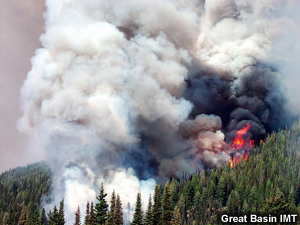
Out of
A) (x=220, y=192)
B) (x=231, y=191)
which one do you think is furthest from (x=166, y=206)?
(x=220, y=192)

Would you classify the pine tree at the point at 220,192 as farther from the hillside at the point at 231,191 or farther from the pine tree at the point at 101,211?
the pine tree at the point at 101,211

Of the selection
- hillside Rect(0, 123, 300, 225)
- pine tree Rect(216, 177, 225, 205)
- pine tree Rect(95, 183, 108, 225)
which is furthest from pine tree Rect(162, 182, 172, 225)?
pine tree Rect(216, 177, 225, 205)

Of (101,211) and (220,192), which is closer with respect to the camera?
(101,211)

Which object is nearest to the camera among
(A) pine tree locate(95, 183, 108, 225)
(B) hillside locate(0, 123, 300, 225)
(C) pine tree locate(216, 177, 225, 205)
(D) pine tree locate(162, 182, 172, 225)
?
(A) pine tree locate(95, 183, 108, 225)

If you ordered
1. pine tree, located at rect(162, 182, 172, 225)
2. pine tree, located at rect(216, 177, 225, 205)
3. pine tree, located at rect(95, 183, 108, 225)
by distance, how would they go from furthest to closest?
pine tree, located at rect(216, 177, 225, 205), pine tree, located at rect(162, 182, 172, 225), pine tree, located at rect(95, 183, 108, 225)

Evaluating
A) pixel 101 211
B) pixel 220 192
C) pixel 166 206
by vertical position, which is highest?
pixel 220 192

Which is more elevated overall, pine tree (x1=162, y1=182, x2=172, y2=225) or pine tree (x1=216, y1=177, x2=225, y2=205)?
pine tree (x1=216, y1=177, x2=225, y2=205)

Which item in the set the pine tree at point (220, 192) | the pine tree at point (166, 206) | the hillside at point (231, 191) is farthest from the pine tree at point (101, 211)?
the pine tree at point (220, 192)

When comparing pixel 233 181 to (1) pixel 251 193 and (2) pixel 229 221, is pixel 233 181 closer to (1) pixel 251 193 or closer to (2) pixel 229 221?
(1) pixel 251 193

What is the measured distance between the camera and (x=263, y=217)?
2475 inches

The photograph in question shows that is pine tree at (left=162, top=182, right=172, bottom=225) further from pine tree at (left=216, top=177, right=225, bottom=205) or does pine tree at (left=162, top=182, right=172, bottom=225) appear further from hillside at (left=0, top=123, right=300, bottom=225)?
pine tree at (left=216, top=177, right=225, bottom=205)

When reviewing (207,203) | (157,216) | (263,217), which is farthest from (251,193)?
(263,217)

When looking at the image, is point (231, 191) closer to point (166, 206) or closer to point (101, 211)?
point (166, 206)

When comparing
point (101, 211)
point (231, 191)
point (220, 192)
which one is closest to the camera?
point (101, 211)
